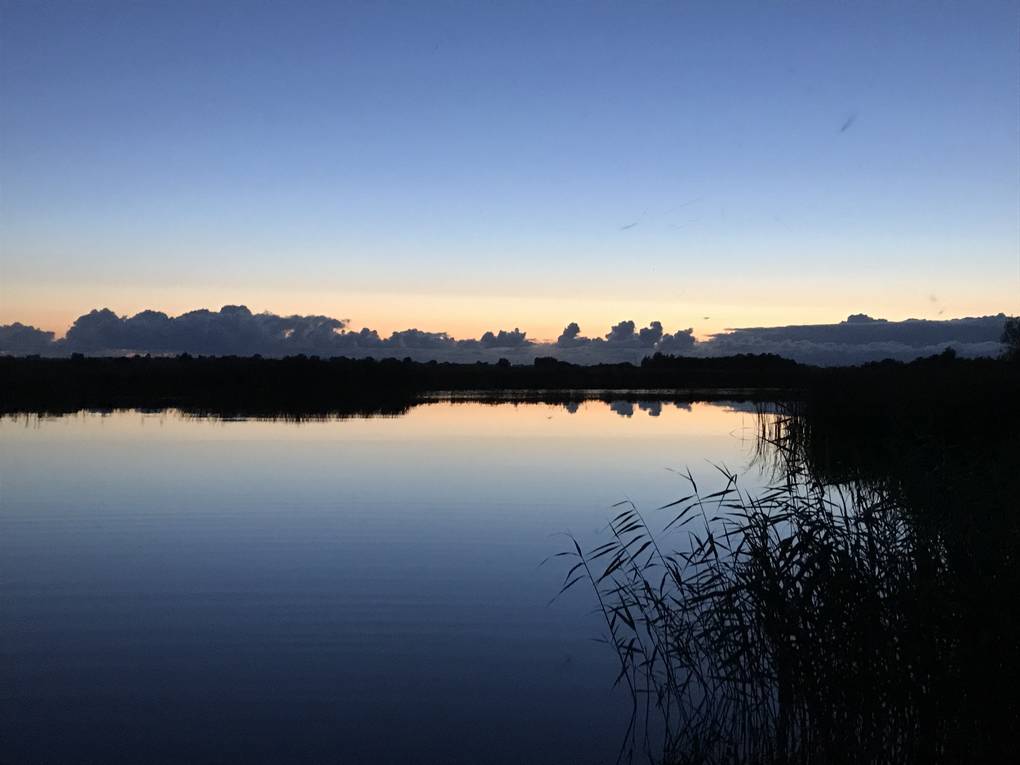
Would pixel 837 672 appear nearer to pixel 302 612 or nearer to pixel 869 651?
pixel 869 651

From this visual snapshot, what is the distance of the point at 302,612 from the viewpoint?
28.8 feet

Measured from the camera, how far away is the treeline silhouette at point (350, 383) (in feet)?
71.4

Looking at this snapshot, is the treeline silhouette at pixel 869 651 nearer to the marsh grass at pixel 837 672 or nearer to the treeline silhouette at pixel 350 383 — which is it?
the marsh grass at pixel 837 672

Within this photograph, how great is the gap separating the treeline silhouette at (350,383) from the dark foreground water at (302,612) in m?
5.54

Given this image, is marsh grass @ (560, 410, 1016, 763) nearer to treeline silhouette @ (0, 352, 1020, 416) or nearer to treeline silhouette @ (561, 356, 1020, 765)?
treeline silhouette @ (561, 356, 1020, 765)

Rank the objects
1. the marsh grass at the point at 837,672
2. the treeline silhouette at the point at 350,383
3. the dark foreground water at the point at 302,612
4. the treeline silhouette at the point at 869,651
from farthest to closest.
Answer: the treeline silhouette at the point at 350,383 → the dark foreground water at the point at 302,612 → the marsh grass at the point at 837,672 → the treeline silhouette at the point at 869,651

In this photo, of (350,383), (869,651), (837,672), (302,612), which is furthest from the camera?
(350,383)

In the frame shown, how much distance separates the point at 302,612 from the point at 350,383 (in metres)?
48.9

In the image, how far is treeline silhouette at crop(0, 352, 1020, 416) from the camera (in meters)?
21.8

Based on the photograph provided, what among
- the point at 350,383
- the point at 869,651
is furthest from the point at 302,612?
the point at 350,383

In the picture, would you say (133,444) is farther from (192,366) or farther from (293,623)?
(192,366)

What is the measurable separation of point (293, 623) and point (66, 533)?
5.67 metres

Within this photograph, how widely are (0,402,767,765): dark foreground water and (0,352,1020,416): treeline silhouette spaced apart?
18.2ft

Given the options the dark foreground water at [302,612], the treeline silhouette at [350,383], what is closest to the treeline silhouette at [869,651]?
the dark foreground water at [302,612]
